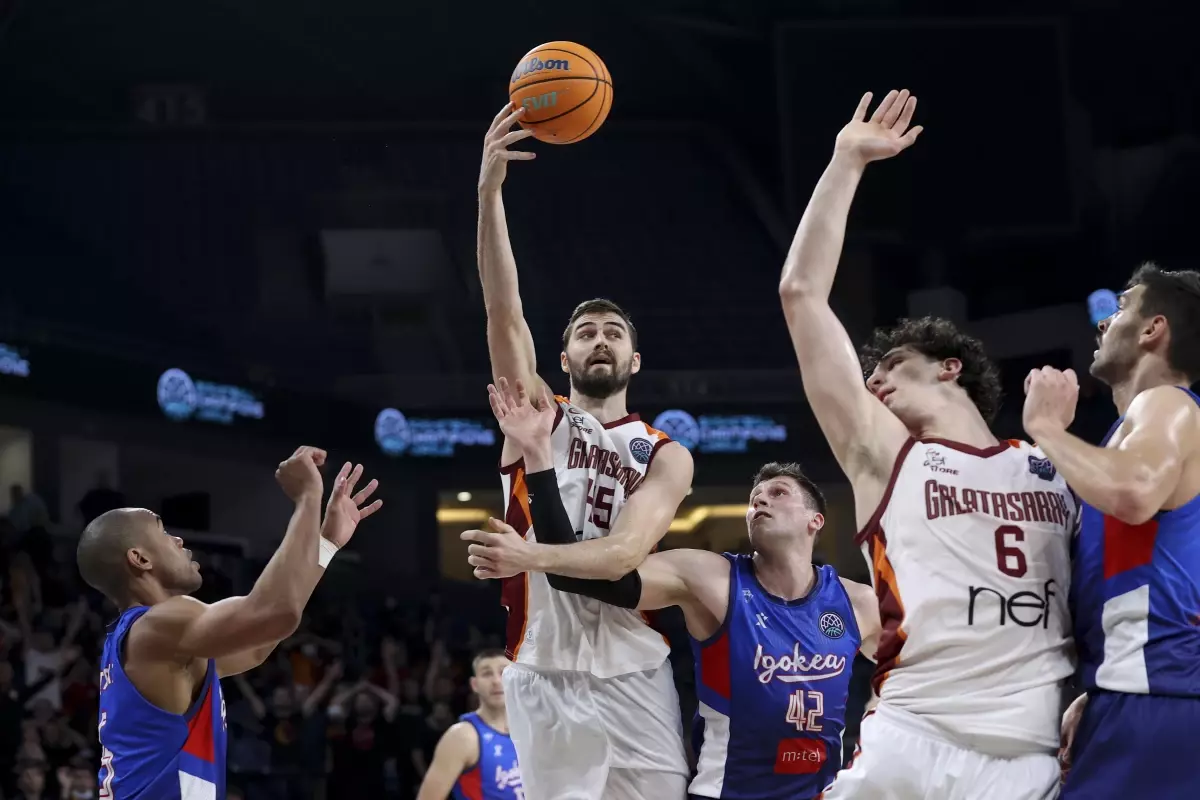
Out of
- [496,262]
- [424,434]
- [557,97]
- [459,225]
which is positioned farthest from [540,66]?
[459,225]

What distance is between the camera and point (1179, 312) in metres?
3.65

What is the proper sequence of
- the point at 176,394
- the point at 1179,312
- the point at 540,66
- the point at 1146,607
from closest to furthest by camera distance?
the point at 1146,607
the point at 1179,312
the point at 540,66
the point at 176,394

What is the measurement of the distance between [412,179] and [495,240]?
19.9 m

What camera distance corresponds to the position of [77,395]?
18922mm

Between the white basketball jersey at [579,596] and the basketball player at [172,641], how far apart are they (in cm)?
75

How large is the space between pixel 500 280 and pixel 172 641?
1705 mm

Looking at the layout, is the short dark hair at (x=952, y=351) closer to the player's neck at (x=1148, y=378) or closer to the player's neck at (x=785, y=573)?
the player's neck at (x=1148, y=378)

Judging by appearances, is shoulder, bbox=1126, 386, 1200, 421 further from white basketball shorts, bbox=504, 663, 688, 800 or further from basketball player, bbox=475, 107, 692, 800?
white basketball shorts, bbox=504, 663, 688, 800

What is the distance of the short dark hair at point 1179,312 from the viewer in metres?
3.63

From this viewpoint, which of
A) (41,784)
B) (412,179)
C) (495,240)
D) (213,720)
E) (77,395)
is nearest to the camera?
(213,720)

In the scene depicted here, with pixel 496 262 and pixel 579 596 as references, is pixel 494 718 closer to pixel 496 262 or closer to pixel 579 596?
pixel 579 596

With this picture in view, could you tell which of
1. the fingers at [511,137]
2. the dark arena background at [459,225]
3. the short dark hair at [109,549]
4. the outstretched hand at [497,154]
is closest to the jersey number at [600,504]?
the outstretched hand at [497,154]

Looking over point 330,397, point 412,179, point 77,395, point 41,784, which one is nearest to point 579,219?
point 412,179

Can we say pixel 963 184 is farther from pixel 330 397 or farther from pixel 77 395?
pixel 77 395
